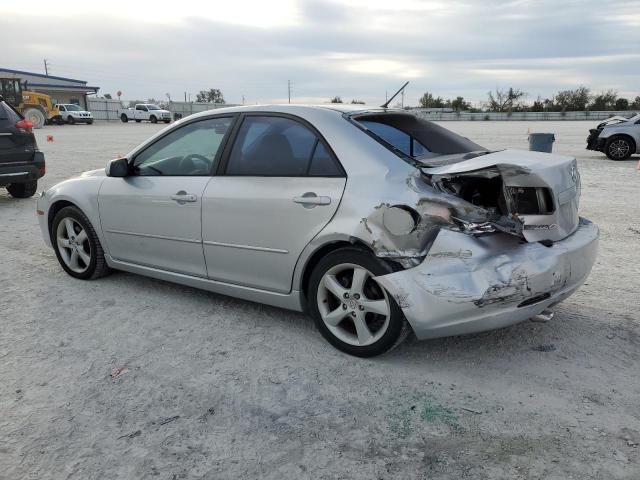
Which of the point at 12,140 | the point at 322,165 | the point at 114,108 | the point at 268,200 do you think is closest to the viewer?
the point at 322,165

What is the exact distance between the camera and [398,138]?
3.58 m

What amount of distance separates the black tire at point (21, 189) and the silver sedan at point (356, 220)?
6142mm

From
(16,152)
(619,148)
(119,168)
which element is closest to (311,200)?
(119,168)

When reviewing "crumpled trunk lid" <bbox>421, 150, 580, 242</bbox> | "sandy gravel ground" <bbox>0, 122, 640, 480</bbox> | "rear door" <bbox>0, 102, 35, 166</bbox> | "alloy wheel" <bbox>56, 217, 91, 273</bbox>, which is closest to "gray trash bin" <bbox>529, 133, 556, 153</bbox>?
"sandy gravel ground" <bbox>0, 122, 640, 480</bbox>

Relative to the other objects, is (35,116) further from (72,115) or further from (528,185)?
(528,185)

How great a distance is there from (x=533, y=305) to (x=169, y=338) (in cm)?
237

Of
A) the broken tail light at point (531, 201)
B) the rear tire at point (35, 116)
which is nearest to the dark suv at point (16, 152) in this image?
the broken tail light at point (531, 201)

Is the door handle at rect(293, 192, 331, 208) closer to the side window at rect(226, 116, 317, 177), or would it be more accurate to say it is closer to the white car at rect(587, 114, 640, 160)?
the side window at rect(226, 116, 317, 177)

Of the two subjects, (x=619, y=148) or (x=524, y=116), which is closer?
(x=619, y=148)

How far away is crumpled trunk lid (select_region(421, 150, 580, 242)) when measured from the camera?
9.93ft

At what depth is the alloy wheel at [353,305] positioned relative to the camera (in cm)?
328

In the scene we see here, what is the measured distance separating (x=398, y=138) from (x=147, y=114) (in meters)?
53.3

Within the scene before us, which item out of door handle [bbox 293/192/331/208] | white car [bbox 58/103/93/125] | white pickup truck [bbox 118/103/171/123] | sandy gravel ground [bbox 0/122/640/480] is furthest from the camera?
white pickup truck [bbox 118/103/171/123]

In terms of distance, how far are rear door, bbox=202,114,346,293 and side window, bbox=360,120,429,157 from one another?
35cm
